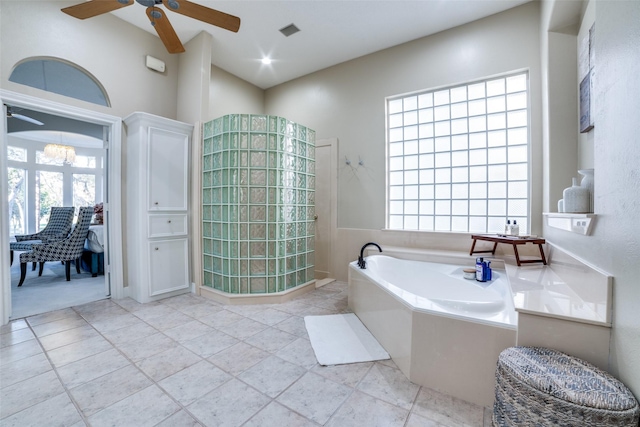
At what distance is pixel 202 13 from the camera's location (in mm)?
2176

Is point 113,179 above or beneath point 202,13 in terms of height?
beneath

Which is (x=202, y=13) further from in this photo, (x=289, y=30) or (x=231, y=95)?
(x=231, y=95)

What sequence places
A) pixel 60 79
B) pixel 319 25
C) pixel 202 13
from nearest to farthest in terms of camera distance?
pixel 202 13 → pixel 60 79 → pixel 319 25

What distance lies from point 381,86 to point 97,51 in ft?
10.9

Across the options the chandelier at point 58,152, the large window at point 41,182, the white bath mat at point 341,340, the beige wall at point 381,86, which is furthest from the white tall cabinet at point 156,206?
the large window at point 41,182

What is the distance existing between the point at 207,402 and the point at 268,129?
2.53 metres

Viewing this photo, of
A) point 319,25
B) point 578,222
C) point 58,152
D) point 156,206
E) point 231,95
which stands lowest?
point 578,222

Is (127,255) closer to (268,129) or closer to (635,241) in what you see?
(268,129)

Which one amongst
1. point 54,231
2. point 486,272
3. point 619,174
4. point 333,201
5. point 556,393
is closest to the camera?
point 556,393

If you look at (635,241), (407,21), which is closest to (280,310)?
(635,241)

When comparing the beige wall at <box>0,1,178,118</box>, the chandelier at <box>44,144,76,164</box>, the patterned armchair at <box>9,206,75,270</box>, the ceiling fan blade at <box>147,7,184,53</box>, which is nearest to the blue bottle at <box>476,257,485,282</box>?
the ceiling fan blade at <box>147,7,184,53</box>

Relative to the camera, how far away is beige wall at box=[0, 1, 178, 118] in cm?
237

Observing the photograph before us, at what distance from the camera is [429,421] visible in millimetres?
1302

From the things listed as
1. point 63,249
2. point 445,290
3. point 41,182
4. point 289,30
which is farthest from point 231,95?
point 41,182
